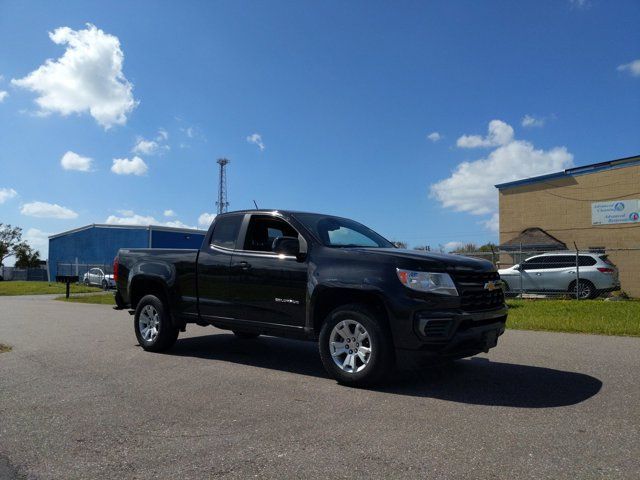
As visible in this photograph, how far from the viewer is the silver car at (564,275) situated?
665 inches

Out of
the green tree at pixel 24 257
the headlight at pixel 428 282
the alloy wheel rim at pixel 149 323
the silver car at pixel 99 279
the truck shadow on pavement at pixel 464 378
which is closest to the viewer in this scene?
the truck shadow on pavement at pixel 464 378

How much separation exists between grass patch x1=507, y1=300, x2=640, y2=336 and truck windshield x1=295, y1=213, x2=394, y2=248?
4.65 metres

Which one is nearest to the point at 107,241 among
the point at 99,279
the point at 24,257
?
the point at 99,279

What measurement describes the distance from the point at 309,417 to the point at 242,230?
312 centimetres

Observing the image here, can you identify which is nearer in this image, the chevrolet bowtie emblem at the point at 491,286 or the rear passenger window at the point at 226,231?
the chevrolet bowtie emblem at the point at 491,286

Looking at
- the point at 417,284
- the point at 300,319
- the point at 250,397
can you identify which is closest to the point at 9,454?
the point at 250,397

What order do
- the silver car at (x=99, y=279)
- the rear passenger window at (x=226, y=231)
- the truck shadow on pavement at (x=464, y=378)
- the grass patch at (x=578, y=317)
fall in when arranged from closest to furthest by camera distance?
the truck shadow on pavement at (x=464, y=378) → the rear passenger window at (x=226, y=231) → the grass patch at (x=578, y=317) → the silver car at (x=99, y=279)

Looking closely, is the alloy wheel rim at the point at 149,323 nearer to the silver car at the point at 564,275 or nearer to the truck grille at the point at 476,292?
the truck grille at the point at 476,292

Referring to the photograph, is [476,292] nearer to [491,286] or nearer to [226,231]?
[491,286]

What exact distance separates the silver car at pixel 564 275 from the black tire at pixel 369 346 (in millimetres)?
12868

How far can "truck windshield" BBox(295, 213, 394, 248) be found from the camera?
636 centimetres

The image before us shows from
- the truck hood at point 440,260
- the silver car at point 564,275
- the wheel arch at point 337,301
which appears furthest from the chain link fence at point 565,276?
the wheel arch at point 337,301

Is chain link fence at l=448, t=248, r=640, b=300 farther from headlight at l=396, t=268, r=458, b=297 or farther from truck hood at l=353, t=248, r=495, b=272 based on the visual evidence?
headlight at l=396, t=268, r=458, b=297

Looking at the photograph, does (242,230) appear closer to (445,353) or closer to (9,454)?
(445,353)
